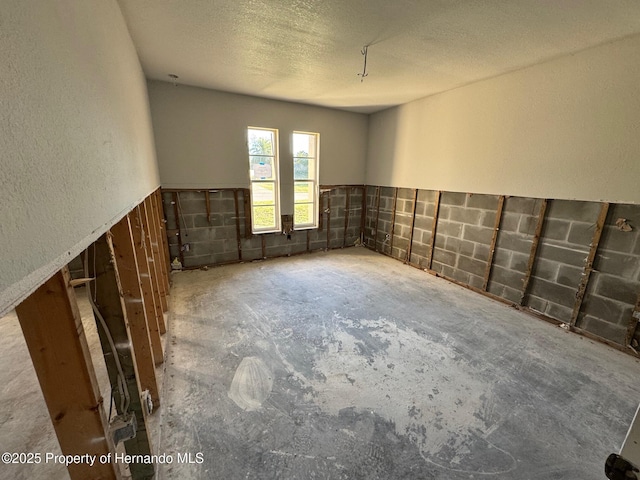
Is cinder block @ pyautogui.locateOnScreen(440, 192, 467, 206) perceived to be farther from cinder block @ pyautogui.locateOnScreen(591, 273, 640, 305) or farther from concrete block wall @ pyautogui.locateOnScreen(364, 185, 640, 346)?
cinder block @ pyautogui.locateOnScreen(591, 273, 640, 305)

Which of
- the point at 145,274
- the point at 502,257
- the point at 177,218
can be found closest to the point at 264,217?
the point at 177,218

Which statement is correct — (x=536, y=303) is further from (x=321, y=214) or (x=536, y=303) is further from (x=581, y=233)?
(x=321, y=214)

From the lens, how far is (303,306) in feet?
11.0

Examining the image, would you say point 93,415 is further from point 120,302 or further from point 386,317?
point 386,317

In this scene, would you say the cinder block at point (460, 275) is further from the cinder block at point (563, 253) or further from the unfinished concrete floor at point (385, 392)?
the cinder block at point (563, 253)

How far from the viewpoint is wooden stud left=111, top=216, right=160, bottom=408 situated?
151 centimetres

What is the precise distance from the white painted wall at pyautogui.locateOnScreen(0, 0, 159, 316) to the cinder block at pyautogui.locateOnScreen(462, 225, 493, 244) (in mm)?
4179

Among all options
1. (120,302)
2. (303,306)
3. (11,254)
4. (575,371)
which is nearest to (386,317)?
Answer: (303,306)

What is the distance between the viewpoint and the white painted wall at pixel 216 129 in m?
4.01

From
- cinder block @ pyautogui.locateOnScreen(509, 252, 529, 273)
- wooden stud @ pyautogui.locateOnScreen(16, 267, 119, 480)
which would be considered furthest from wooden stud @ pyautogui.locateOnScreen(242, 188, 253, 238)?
cinder block @ pyautogui.locateOnScreen(509, 252, 529, 273)

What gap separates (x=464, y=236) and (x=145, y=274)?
4.15m

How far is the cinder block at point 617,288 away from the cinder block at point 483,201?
1.30 metres

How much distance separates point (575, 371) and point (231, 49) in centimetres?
455

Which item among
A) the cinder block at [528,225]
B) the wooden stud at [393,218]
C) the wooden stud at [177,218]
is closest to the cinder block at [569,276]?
the cinder block at [528,225]
